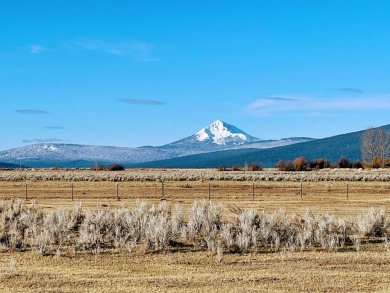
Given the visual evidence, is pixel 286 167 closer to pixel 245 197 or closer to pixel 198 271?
pixel 245 197

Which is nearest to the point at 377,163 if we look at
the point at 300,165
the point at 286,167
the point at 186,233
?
the point at 300,165

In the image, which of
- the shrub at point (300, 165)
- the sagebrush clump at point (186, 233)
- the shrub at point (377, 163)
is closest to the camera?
the sagebrush clump at point (186, 233)

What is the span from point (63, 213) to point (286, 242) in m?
8.85

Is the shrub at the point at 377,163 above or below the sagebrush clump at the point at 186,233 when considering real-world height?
above

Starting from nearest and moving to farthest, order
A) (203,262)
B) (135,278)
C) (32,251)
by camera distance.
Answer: (135,278)
(203,262)
(32,251)

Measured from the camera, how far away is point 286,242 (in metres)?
19.4

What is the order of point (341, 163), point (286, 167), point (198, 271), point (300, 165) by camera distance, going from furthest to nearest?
point (341, 163)
point (286, 167)
point (300, 165)
point (198, 271)

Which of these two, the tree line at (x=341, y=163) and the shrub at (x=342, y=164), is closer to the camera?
the tree line at (x=341, y=163)

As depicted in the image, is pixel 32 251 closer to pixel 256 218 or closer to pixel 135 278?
pixel 135 278

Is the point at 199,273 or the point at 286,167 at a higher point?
the point at 286,167

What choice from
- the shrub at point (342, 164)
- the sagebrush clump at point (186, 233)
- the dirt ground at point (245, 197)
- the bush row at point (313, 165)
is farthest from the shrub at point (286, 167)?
the sagebrush clump at point (186, 233)

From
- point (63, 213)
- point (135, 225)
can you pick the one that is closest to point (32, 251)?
point (135, 225)

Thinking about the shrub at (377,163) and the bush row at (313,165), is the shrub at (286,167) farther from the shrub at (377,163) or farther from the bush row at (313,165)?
the shrub at (377,163)

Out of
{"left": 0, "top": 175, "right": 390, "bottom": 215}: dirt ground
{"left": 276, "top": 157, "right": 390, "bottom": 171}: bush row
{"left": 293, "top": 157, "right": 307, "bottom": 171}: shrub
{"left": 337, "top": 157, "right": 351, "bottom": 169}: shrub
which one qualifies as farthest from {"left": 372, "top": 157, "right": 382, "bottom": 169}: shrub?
{"left": 0, "top": 175, "right": 390, "bottom": 215}: dirt ground
